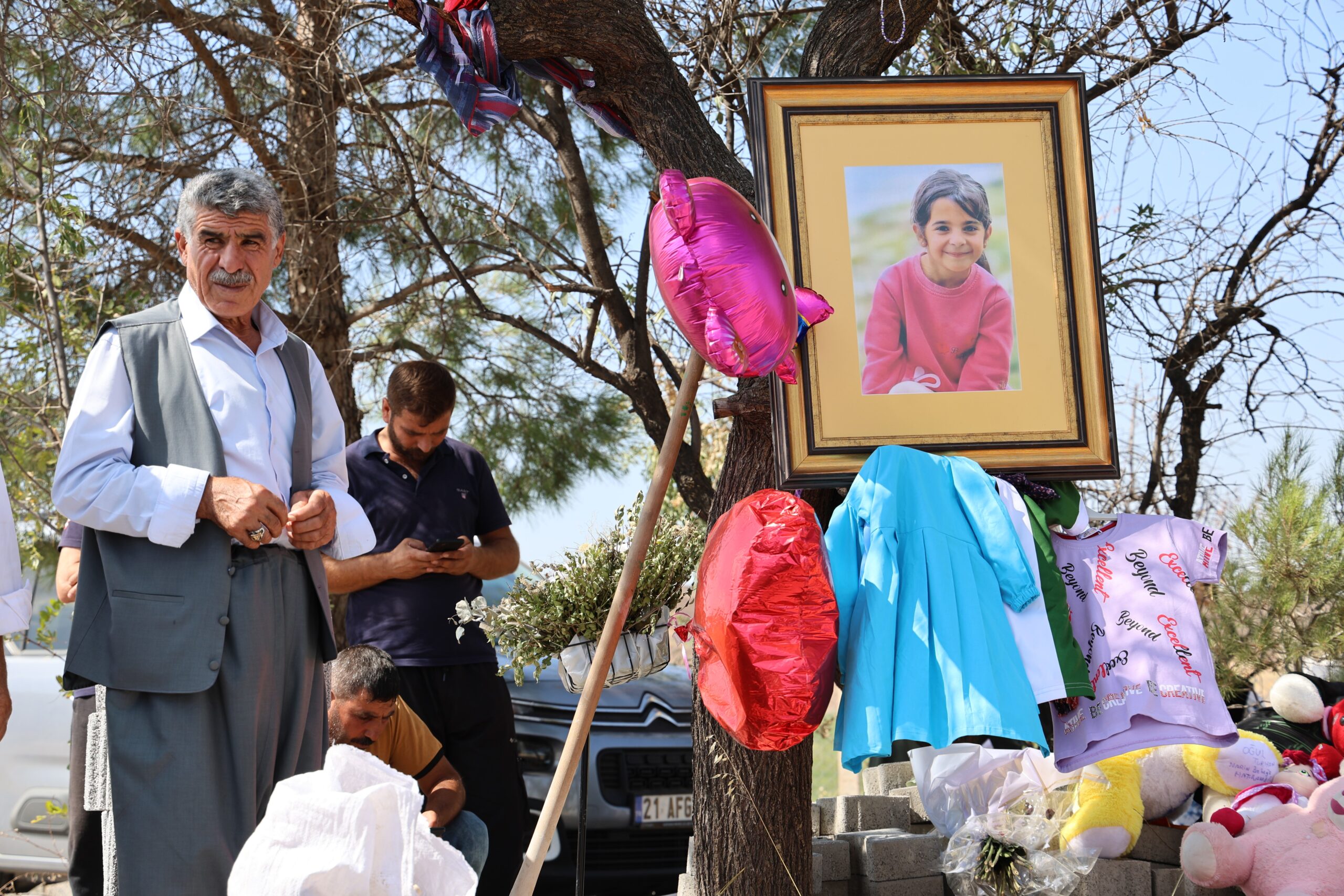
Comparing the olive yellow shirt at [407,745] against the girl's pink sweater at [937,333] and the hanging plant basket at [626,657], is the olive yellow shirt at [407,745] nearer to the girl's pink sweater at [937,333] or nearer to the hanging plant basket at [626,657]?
the hanging plant basket at [626,657]

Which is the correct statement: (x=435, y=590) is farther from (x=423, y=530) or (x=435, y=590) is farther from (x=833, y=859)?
(x=833, y=859)

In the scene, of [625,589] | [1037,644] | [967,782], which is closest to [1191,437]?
[967,782]

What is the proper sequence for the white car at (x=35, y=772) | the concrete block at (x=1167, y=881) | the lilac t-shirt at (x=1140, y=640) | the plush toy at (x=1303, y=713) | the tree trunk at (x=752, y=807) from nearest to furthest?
the lilac t-shirt at (x=1140, y=640) → the tree trunk at (x=752, y=807) → the concrete block at (x=1167, y=881) → the plush toy at (x=1303, y=713) → the white car at (x=35, y=772)

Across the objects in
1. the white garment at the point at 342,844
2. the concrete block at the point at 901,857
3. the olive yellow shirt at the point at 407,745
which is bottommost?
the concrete block at the point at 901,857

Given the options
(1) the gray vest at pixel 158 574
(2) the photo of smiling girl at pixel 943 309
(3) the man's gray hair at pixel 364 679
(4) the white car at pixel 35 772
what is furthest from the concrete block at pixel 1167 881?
(4) the white car at pixel 35 772

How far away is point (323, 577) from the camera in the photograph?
2.47 metres

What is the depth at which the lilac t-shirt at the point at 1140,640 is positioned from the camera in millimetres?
2648

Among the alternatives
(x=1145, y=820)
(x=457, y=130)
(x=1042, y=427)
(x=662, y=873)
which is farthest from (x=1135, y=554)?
(x=457, y=130)

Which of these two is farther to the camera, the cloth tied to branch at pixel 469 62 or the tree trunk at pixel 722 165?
the tree trunk at pixel 722 165

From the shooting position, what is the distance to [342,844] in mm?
1707

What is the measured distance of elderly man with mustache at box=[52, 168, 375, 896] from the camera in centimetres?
212

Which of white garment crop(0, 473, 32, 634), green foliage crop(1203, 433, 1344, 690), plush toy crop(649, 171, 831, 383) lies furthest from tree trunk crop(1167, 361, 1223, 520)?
white garment crop(0, 473, 32, 634)

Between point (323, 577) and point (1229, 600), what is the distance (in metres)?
3.55

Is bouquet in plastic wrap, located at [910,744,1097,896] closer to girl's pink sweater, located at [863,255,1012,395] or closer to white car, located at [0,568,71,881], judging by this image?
girl's pink sweater, located at [863,255,1012,395]
